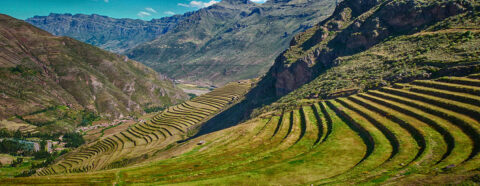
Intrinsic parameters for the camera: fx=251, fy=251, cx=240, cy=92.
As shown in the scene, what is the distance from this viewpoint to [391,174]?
21.8m

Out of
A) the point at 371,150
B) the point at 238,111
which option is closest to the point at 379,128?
the point at 371,150

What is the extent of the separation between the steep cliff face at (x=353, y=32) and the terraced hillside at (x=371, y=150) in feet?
161

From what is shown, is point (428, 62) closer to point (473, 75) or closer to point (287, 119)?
point (473, 75)

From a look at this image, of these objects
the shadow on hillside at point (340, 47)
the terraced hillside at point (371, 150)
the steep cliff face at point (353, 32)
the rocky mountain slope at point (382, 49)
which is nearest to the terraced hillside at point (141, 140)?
the shadow on hillside at point (340, 47)

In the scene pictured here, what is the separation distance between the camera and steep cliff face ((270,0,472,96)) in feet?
271

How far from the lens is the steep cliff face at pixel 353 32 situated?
8256 cm

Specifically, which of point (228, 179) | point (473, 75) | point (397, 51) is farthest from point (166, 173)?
point (397, 51)

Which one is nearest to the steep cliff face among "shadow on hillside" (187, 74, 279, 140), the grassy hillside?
the grassy hillside

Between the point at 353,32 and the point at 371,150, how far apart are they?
83.8 m

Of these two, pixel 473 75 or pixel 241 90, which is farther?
pixel 241 90

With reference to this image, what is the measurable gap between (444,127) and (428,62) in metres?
30.7

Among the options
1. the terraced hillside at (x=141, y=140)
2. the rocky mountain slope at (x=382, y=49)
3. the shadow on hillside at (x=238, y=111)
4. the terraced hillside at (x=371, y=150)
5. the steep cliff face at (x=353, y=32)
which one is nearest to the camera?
the terraced hillside at (x=371, y=150)

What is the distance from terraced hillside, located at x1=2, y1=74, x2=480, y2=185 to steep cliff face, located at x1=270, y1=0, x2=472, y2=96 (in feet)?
161

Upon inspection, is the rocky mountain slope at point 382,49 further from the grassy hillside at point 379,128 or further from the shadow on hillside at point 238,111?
the shadow on hillside at point 238,111
